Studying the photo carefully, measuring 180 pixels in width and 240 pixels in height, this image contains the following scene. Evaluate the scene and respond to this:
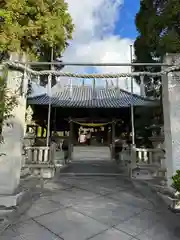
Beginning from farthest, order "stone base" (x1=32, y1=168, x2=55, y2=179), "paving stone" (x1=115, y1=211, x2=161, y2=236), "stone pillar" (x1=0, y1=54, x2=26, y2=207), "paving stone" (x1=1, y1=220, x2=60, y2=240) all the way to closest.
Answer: "stone base" (x1=32, y1=168, x2=55, y2=179) → "stone pillar" (x1=0, y1=54, x2=26, y2=207) → "paving stone" (x1=115, y1=211, x2=161, y2=236) → "paving stone" (x1=1, y1=220, x2=60, y2=240)

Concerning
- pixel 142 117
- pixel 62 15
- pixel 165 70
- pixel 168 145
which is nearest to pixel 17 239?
pixel 168 145

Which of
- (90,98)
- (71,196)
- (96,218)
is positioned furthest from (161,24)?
(90,98)

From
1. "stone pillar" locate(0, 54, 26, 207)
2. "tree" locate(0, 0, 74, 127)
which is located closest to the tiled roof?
"tree" locate(0, 0, 74, 127)

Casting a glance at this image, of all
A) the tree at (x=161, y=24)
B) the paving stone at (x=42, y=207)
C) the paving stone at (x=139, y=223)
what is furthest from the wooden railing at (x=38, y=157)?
the tree at (x=161, y=24)

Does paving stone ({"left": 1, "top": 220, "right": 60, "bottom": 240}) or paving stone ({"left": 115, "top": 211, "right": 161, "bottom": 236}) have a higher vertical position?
paving stone ({"left": 1, "top": 220, "right": 60, "bottom": 240})

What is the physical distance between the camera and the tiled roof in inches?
406

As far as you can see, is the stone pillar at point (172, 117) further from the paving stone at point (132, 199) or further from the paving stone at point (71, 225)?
the paving stone at point (71, 225)

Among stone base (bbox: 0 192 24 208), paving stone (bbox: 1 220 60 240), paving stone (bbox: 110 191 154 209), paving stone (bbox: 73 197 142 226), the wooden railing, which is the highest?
the wooden railing

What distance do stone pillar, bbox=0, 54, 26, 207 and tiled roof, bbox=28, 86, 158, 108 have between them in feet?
21.2

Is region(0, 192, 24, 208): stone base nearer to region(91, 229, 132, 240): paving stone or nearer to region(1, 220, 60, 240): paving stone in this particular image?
region(1, 220, 60, 240): paving stone

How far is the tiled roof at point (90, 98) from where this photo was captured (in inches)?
406

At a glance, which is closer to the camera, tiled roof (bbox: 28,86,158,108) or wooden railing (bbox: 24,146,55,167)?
wooden railing (bbox: 24,146,55,167)

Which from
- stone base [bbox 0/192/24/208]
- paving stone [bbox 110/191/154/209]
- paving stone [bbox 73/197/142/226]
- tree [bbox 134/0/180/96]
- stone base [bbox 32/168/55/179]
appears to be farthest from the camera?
stone base [bbox 32/168/55/179]

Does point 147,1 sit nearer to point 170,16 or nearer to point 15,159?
point 170,16
